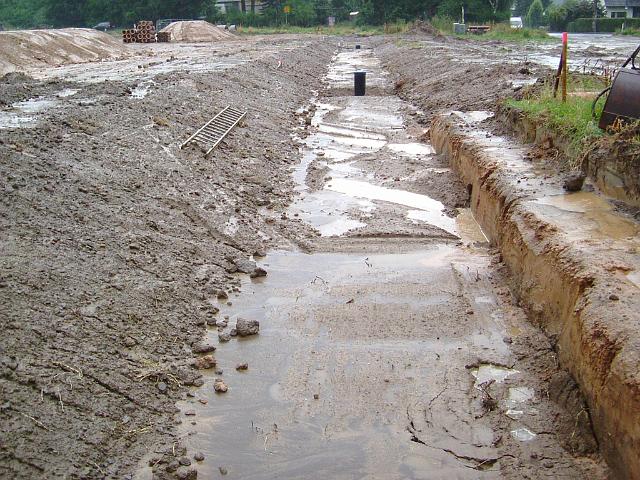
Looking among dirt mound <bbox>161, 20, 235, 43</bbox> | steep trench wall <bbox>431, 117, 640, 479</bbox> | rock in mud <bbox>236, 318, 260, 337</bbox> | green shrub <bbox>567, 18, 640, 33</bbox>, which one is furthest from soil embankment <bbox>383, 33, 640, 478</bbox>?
green shrub <bbox>567, 18, 640, 33</bbox>

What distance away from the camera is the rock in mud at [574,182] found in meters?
8.10

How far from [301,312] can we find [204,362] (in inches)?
56.6

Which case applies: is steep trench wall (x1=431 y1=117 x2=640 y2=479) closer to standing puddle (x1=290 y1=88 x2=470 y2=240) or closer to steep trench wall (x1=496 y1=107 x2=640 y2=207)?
steep trench wall (x1=496 y1=107 x2=640 y2=207)

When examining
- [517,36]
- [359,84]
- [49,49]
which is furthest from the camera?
[517,36]

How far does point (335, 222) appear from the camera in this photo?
962 cm

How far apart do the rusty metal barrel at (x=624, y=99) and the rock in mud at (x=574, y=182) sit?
925 mm

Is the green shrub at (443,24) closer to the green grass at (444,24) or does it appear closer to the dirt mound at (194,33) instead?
the green grass at (444,24)

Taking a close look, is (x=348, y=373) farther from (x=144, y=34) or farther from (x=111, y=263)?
(x=144, y=34)

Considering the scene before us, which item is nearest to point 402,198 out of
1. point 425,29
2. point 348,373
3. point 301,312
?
point 301,312

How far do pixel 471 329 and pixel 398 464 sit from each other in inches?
86.9

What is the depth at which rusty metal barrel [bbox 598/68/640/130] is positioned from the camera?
26.4 feet

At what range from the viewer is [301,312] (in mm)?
6938

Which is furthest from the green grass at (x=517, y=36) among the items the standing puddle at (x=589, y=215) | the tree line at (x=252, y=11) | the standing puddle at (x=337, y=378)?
the standing puddle at (x=337, y=378)

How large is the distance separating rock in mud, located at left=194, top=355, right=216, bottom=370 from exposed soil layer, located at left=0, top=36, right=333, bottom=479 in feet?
0.27
